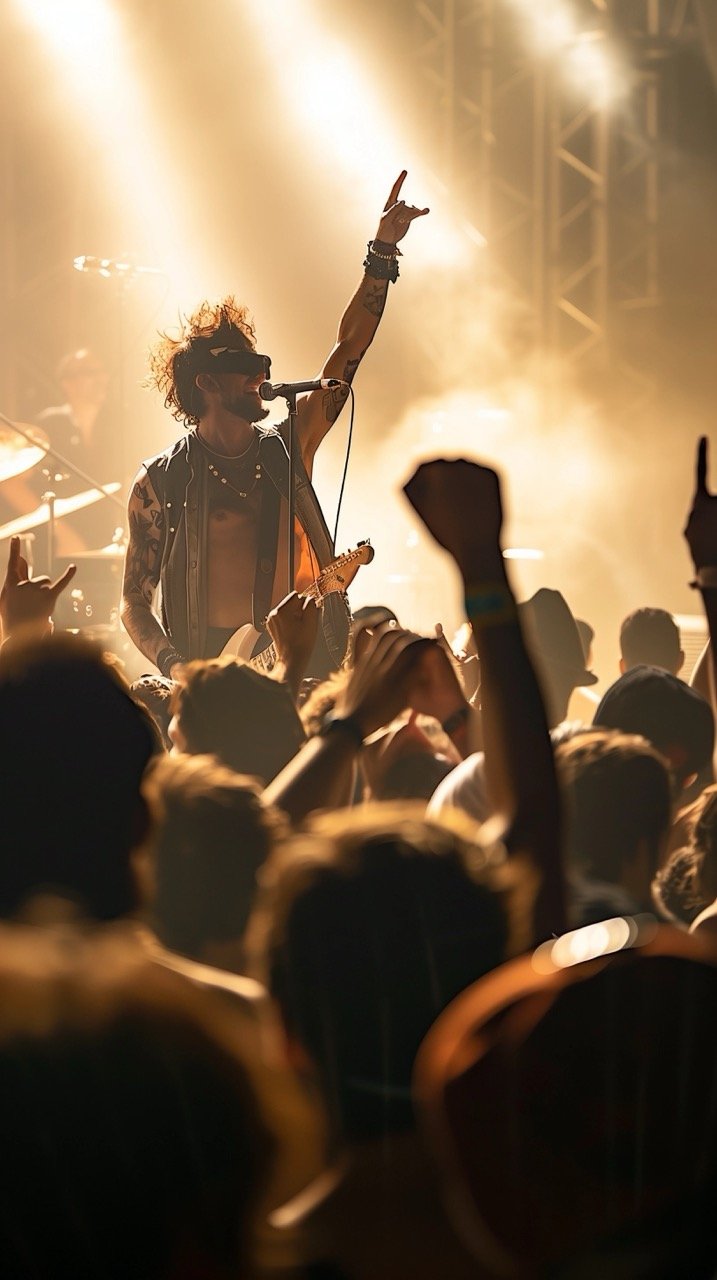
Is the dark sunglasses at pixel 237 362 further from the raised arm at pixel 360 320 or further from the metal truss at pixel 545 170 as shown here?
the metal truss at pixel 545 170

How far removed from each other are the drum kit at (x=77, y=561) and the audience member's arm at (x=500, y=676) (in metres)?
6.35

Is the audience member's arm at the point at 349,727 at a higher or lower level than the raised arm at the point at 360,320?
lower

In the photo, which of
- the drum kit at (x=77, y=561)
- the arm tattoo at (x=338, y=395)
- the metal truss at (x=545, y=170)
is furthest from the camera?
the metal truss at (x=545, y=170)

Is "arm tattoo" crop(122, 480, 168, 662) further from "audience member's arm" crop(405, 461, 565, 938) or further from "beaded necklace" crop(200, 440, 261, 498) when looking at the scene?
"audience member's arm" crop(405, 461, 565, 938)

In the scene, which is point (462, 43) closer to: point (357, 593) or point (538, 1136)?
point (357, 593)

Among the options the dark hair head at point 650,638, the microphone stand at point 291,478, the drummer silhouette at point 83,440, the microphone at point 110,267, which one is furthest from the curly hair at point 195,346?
the drummer silhouette at point 83,440

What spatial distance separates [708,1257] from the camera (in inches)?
31.0

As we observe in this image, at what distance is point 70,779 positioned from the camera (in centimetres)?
134

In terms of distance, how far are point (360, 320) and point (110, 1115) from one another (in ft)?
13.8

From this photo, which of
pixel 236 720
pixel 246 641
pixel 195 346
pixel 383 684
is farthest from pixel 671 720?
pixel 195 346

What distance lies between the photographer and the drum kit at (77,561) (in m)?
8.72

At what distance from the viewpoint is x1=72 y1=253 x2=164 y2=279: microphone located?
10.0 m

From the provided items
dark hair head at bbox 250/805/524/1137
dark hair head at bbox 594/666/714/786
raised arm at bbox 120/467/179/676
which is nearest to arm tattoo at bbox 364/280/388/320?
raised arm at bbox 120/467/179/676

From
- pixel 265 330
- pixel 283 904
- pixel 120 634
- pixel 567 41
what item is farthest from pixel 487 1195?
pixel 265 330
